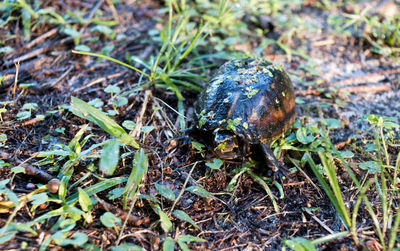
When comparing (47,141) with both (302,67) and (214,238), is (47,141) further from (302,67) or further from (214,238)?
(302,67)

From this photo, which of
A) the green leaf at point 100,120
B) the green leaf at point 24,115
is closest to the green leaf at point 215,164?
the green leaf at point 100,120

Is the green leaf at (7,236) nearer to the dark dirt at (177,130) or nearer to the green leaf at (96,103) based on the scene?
the dark dirt at (177,130)

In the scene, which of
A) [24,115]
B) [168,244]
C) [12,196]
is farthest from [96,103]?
[168,244]

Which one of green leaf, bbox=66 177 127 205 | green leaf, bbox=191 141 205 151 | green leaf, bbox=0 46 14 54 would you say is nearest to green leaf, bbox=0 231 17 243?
green leaf, bbox=66 177 127 205

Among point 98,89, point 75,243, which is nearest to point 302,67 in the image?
point 98,89

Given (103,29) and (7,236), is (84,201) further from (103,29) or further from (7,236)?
(103,29)

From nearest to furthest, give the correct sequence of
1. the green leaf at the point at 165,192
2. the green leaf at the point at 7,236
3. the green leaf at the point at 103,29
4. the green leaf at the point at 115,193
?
the green leaf at the point at 7,236 < the green leaf at the point at 115,193 < the green leaf at the point at 165,192 < the green leaf at the point at 103,29
